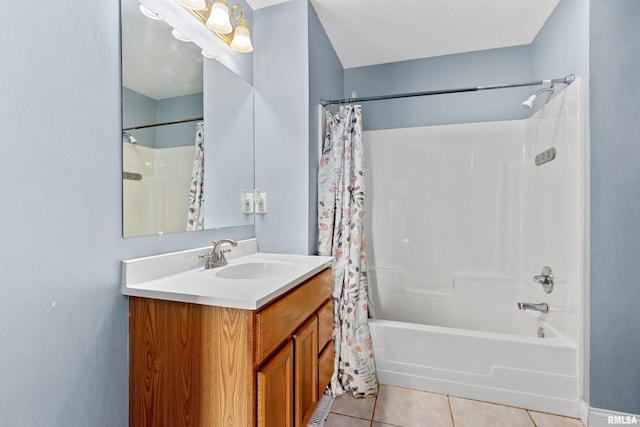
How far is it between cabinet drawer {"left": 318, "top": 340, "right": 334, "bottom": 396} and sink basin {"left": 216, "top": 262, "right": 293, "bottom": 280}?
468 millimetres

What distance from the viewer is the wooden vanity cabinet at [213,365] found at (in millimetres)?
894

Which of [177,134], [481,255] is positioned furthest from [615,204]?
[177,134]

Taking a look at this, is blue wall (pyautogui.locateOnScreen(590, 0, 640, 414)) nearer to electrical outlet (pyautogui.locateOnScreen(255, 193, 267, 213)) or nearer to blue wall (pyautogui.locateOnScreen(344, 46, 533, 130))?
blue wall (pyautogui.locateOnScreen(344, 46, 533, 130))

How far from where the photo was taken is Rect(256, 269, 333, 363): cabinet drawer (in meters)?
0.91

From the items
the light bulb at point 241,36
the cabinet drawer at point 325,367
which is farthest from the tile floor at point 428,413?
the light bulb at point 241,36

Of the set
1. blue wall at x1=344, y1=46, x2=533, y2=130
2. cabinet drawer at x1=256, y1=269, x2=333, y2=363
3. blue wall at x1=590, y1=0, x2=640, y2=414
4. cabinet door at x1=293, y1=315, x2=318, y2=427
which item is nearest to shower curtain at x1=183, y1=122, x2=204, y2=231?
cabinet drawer at x1=256, y1=269, x2=333, y2=363

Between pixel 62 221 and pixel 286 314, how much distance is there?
2.49ft

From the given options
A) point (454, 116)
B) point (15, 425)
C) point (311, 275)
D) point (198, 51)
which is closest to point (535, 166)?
point (454, 116)

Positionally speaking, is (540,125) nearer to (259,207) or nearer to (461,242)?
(461,242)

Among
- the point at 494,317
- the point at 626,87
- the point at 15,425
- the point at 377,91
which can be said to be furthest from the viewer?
the point at 377,91

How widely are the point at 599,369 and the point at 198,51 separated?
258cm

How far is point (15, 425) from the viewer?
2.45 ft

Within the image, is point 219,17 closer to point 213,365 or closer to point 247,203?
point 247,203

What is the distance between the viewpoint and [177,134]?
4.33 feet
